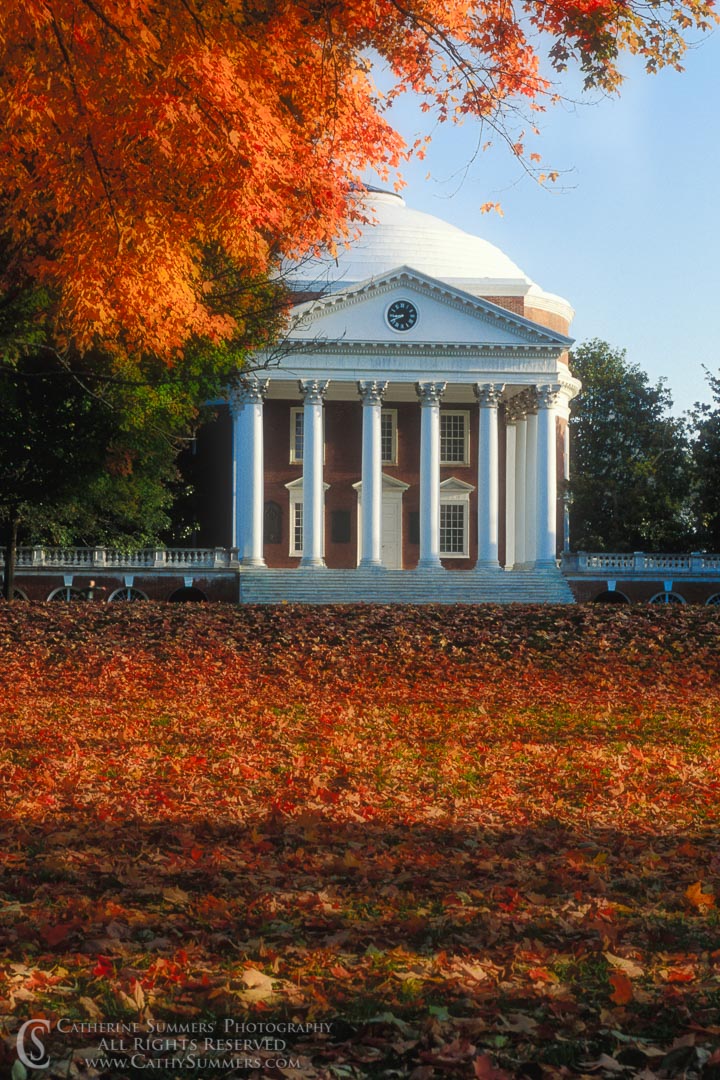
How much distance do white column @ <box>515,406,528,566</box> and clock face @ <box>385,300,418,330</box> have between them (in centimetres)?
694

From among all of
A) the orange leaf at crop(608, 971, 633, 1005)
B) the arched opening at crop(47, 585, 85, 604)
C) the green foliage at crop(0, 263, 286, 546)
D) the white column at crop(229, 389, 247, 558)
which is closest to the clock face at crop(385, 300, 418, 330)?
the white column at crop(229, 389, 247, 558)

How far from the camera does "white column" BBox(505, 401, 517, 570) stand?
64.6 metres

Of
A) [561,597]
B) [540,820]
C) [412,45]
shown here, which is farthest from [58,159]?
[561,597]

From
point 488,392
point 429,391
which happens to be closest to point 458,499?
point 488,392

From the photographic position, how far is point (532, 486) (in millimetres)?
59938

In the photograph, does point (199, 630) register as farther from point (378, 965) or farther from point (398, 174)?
point (378, 965)

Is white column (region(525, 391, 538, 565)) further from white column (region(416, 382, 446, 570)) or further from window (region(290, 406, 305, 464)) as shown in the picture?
window (region(290, 406, 305, 464))

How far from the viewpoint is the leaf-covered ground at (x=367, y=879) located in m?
5.26

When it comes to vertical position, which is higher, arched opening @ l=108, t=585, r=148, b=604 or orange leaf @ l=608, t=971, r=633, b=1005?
arched opening @ l=108, t=585, r=148, b=604

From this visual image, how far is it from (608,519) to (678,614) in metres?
33.5

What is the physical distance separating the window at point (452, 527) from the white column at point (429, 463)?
149 inches

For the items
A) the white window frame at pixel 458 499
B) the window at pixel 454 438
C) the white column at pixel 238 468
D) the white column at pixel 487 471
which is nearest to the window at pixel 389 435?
the window at pixel 454 438

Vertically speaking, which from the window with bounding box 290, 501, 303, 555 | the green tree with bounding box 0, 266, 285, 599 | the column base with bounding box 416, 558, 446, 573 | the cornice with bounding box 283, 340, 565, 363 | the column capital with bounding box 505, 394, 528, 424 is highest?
the cornice with bounding box 283, 340, 565, 363

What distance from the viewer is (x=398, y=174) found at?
15.4 metres
